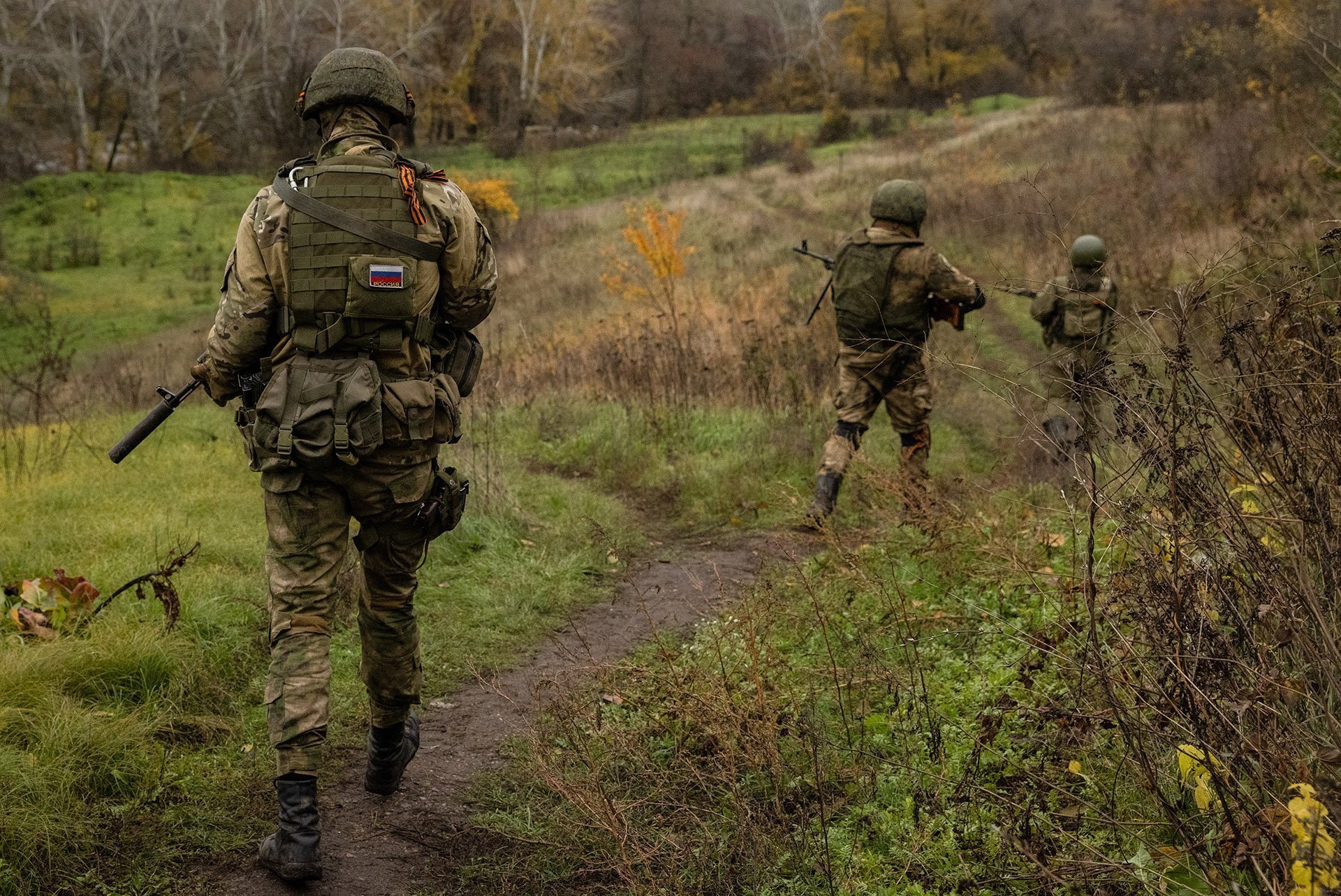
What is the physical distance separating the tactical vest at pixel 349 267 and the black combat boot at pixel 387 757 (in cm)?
138

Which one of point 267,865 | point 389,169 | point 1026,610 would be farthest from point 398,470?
point 1026,610

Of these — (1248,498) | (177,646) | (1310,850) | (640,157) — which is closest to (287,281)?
(177,646)

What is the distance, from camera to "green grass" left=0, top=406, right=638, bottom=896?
3359 mm

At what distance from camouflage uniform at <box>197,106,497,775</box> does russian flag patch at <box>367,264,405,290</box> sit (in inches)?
2.7

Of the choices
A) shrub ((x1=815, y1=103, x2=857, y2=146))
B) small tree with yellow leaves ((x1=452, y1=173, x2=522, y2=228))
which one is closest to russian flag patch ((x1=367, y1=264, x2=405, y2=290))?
small tree with yellow leaves ((x1=452, y1=173, x2=522, y2=228))

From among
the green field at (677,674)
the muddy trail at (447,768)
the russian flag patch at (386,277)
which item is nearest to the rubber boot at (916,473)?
the green field at (677,674)

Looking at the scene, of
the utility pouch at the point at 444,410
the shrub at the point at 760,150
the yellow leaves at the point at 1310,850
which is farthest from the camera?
the shrub at the point at 760,150

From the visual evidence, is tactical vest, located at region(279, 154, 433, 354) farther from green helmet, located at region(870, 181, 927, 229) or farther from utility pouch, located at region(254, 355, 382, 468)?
green helmet, located at region(870, 181, 927, 229)

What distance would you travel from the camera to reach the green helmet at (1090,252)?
7159 mm

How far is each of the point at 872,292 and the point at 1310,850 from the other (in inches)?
199

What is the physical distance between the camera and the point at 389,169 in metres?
3.40

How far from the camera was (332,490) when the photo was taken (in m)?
3.41

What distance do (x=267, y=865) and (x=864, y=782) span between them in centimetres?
186

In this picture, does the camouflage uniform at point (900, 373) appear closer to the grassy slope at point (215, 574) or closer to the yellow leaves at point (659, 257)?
the grassy slope at point (215, 574)
